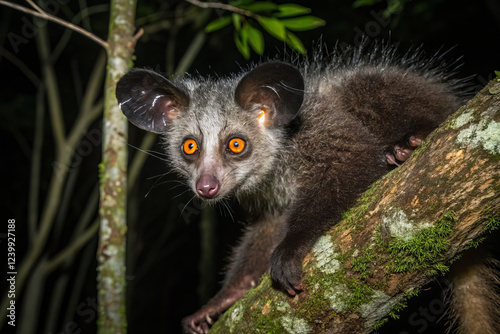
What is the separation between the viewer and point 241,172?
11.6ft

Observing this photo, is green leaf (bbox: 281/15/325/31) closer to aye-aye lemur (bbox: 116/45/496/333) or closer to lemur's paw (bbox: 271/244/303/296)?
aye-aye lemur (bbox: 116/45/496/333)

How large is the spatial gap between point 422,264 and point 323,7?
5.38m

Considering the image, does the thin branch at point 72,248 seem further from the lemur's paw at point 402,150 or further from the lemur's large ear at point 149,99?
the lemur's paw at point 402,150

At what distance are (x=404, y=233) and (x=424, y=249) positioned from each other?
12cm

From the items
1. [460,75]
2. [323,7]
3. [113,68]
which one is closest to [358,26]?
[323,7]

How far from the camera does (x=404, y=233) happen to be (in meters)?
2.22

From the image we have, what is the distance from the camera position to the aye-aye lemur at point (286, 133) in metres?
3.08

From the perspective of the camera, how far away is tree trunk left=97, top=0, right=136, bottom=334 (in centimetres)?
280

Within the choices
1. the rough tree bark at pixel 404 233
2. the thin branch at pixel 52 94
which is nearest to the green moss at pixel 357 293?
the rough tree bark at pixel 404 233

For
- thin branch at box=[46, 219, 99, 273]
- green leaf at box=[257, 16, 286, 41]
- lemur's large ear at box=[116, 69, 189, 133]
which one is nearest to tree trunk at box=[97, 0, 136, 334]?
lemur's large ear at box=[116, 69, 189, 133]

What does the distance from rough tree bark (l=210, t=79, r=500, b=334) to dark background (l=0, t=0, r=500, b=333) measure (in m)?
1.74

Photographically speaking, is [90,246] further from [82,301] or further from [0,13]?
[0,13]

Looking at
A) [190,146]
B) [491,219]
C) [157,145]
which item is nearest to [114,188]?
[190,146]

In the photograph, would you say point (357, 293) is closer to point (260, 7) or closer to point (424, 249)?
point (424, 249)
